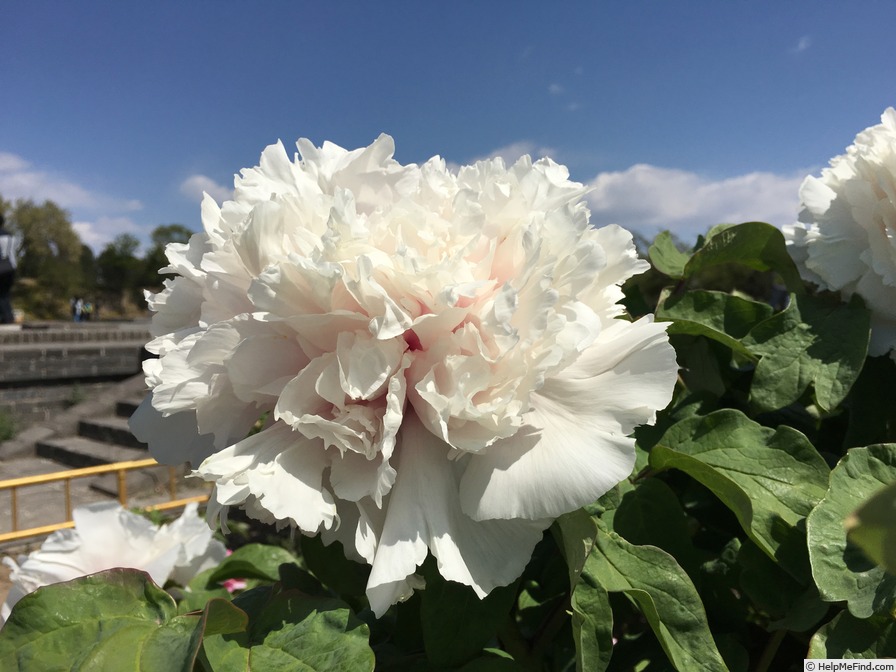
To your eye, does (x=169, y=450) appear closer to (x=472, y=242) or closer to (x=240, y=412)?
(x=240, y=412)

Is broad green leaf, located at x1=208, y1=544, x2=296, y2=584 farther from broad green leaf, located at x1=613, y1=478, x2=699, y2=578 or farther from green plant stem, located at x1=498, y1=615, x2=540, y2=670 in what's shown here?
broad green leaf, located at x1=613, y1=478, x2=699, y2=578

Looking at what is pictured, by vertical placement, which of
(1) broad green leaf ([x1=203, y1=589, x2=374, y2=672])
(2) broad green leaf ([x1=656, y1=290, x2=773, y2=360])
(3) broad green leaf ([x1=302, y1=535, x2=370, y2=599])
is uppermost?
(2) broad green leaf ([x1=656, y1=290, x2=773, y2=360])

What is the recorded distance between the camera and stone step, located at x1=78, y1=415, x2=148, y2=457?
8.48 meters

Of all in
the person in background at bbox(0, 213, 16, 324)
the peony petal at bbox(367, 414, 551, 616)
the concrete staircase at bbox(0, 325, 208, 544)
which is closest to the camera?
the peony petal at bbox(367, 414, 551, 616)

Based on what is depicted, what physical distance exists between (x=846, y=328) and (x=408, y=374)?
62cm

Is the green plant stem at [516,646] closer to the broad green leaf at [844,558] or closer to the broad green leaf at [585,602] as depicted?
the broad green leaf at [585,602]

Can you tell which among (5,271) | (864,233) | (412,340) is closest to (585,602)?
(412,340)

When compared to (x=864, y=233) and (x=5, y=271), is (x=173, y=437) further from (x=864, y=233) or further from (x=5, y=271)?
(x=5, y=271)

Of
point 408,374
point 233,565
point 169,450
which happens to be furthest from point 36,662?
point 233,565

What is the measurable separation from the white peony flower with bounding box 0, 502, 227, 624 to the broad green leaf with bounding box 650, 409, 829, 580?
910 millimetres

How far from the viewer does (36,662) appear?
61 centimetres

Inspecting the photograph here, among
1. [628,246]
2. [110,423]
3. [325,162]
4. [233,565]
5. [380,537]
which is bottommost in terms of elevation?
[110,423]

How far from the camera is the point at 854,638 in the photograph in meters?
0.65

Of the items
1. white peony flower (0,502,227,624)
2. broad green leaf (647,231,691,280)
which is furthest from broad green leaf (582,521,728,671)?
white peony flower (0,502,227,624)
